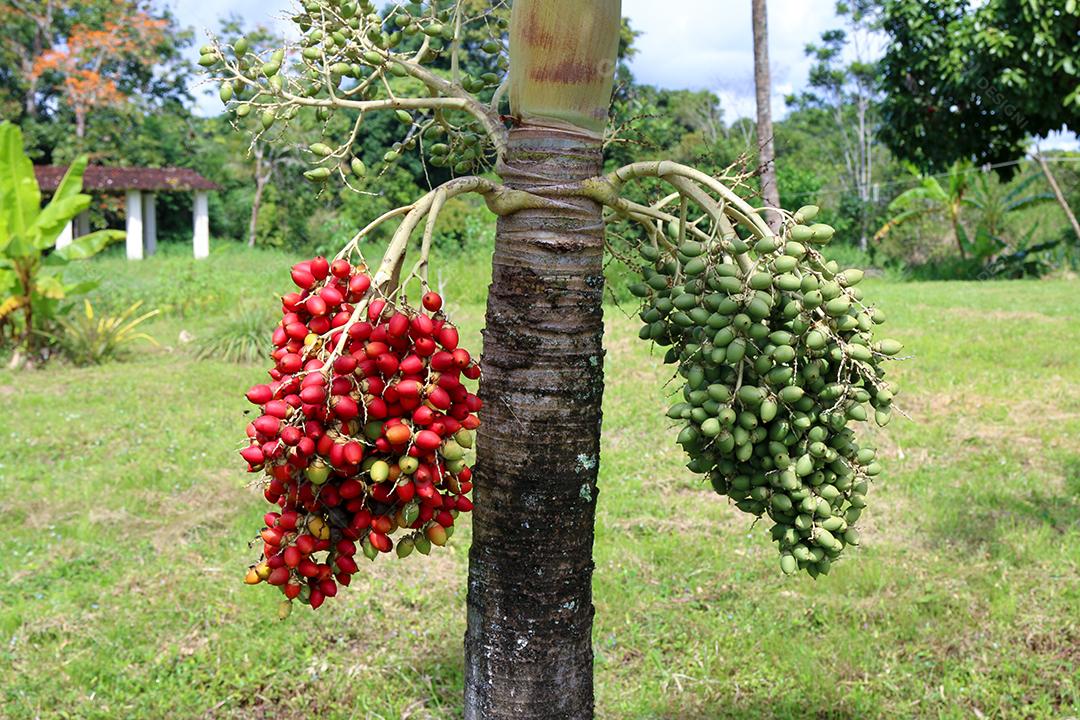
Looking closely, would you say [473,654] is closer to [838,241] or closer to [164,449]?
[164,449]

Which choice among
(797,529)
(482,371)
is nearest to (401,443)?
(482,371)

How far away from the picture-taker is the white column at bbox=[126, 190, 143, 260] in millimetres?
23016

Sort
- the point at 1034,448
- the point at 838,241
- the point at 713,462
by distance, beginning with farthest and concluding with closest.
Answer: the point at 838,241 < the point at 1034,448 < the point at 713,462

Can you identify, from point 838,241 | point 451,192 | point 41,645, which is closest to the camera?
point 451,192

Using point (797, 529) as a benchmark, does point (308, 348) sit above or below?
above

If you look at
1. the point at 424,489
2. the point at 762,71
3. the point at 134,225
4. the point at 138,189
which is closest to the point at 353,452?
the point at 424,489

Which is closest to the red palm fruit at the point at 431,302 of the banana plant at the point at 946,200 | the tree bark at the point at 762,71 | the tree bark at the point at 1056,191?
the tree bark at the point at 762,71

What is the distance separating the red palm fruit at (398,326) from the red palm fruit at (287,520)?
1.03 feet

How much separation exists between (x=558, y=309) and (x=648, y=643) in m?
2.70

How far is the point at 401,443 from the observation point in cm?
138

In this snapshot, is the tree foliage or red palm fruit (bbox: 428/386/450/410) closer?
red palm fruit (bbox: 428/386/450/410)

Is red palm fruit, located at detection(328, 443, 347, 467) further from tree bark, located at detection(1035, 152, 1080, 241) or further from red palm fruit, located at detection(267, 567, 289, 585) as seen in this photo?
tree bark, located at detection(1035, 152, 1080, 241)

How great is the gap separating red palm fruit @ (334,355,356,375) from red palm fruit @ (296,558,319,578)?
32 centimetres

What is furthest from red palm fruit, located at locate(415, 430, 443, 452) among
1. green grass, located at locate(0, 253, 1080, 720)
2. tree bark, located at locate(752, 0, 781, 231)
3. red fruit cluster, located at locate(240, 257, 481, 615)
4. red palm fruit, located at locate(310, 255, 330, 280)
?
tree bark, located at locate(752, 0, 781, 231)
